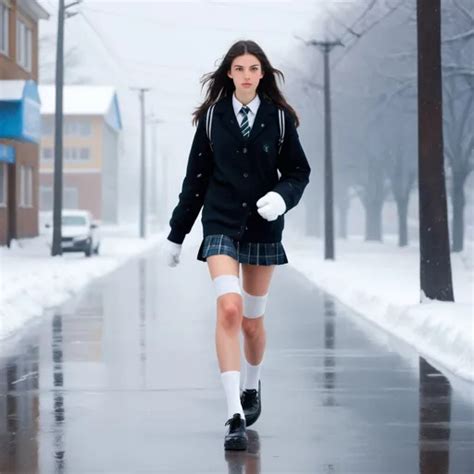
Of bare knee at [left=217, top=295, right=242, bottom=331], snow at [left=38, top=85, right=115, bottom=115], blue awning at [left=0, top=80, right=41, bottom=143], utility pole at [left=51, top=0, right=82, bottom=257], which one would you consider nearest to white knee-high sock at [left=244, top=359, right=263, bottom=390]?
bare knee at [left=217, top=295, right=242, bottom=331]

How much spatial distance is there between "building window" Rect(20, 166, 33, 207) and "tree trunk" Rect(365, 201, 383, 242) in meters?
20.0

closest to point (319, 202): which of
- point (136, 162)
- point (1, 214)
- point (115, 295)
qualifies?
point (1, 214)

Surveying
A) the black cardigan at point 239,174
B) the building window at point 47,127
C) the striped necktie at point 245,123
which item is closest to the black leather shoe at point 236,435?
the black cardigan at point 239,174

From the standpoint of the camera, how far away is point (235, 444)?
20.3 feet

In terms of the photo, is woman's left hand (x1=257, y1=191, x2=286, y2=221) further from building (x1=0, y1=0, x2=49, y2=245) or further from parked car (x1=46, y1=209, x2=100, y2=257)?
parked car (x1=46, y1=209, x2=100, y2=257)

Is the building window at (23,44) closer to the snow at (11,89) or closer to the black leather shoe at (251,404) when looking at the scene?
the snow at (11,89)

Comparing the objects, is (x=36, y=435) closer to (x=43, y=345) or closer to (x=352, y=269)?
(x=43, y=345)

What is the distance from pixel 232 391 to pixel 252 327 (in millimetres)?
627

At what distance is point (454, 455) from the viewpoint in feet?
20.2

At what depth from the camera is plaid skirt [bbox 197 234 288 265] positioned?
6.40 m

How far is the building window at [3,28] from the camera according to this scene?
3525 cm

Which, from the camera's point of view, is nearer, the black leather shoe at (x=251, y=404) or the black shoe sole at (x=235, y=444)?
the black shoe sole at (x=235, y=444)

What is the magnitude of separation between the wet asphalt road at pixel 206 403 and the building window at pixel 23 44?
81.1ft

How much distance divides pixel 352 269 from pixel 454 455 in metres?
22.2
